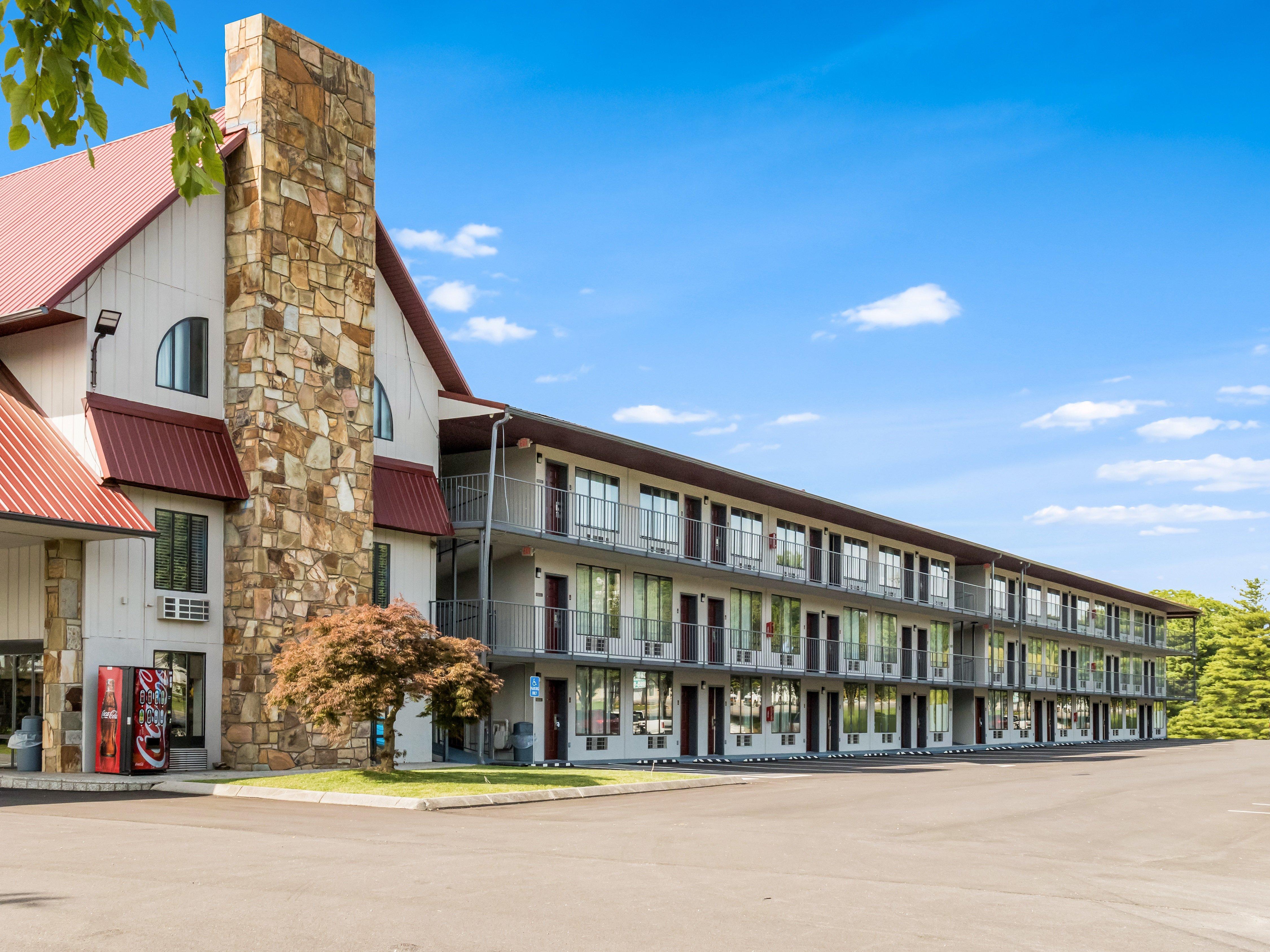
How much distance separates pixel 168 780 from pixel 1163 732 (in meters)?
79.3

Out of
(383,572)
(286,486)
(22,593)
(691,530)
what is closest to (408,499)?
(383,572)

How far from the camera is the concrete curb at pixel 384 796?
19609mm

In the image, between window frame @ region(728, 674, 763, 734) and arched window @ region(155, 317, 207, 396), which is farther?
window frame @ region(728, 674, 763, 734)

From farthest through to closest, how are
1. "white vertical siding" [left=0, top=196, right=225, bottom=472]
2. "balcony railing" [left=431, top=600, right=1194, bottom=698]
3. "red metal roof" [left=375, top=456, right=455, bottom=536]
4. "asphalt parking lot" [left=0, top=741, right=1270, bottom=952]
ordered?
1. "balcony railing" [left=431, top=600, right=1194, bottom=698]
2. "red metal roof" [left=375, top=456, right=455, bottom=536]
3. "white vertical siding" [left=0, top=196, right=225, bottom=472]
4. "asphalt parking lot" [left=0, top=741, right=1270, bottom=952]

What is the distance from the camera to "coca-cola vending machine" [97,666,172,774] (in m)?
23.2

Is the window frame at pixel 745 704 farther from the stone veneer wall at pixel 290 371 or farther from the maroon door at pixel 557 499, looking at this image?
the stone veneer wall at pixel 290 371

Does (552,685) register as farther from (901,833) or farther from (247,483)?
(901,833)

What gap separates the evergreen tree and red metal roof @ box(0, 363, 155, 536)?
88310 mm

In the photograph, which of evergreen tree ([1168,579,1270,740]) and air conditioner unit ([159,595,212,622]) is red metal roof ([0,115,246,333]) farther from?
evergreen tree ([1168,579,1270,740])

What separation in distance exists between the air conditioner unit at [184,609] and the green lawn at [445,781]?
3.89m

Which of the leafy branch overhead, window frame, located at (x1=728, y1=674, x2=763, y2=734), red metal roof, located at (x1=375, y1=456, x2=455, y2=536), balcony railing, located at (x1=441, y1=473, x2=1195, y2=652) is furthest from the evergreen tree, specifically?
the leafy branch overhead

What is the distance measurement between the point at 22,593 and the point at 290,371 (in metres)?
6.60

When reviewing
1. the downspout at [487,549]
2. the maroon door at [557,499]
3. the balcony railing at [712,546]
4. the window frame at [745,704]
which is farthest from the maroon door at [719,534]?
the downspout at [487,549]

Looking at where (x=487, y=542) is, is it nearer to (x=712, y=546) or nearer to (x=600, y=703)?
(x=600, y=703)
